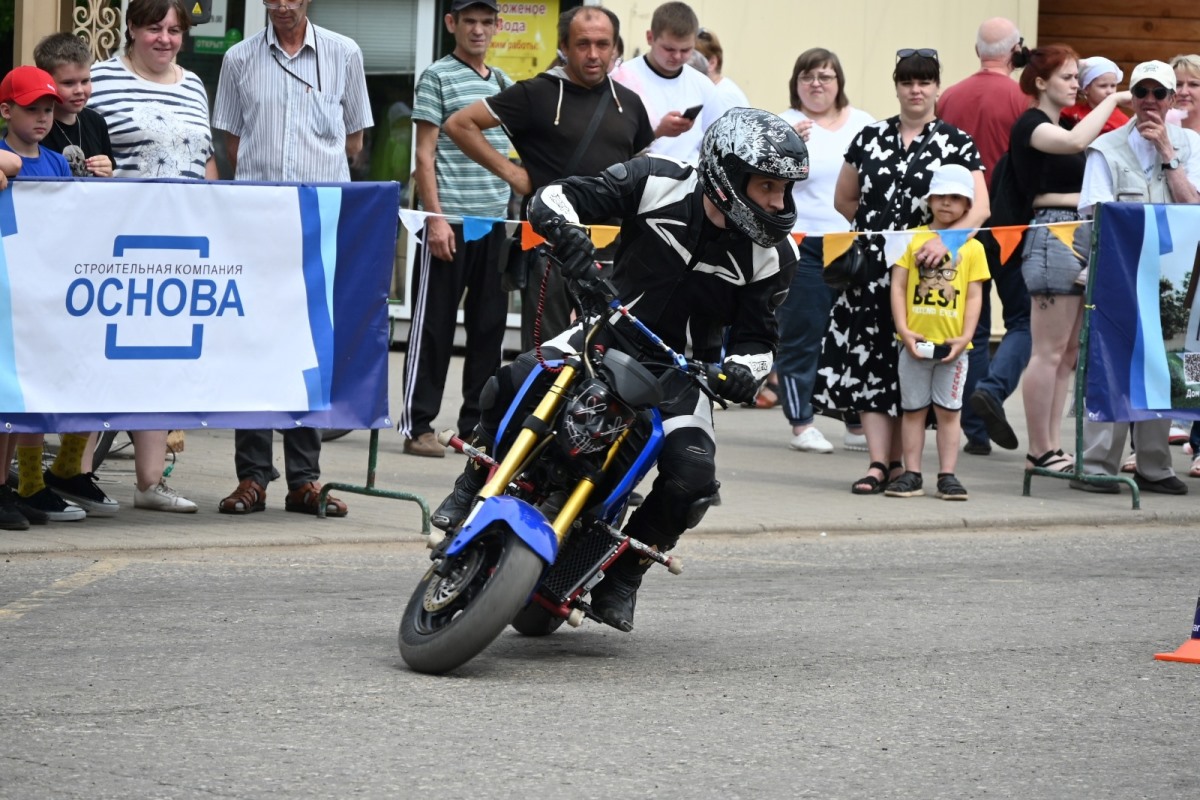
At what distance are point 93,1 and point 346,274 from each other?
345cm

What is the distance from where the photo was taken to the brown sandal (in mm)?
9000

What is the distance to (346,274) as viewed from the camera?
8789 mm

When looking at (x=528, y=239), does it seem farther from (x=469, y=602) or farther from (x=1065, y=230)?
(x=469, y=602)

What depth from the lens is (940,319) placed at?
10.2m

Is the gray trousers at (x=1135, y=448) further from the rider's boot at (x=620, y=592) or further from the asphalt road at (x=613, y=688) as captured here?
the rider's boot at (x=620, y=592)

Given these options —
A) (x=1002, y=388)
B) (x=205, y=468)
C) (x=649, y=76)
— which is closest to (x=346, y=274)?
(x=205, y=468)

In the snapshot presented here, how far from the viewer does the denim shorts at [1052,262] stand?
1070 cm

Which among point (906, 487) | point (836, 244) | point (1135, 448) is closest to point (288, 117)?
point (836, 244)

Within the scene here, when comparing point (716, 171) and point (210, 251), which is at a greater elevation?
point (716, 171)

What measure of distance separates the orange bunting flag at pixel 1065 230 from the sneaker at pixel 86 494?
16.2 feet

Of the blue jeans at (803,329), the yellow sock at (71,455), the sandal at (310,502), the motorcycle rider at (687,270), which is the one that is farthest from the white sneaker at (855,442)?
the motorcycle rider at (687,270)

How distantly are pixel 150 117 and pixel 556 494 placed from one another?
3828 millimetres

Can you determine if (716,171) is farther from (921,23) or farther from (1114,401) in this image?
(921,23)

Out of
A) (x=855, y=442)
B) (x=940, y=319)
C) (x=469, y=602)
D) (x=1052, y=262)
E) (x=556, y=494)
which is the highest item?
(x=1052, y=262)
